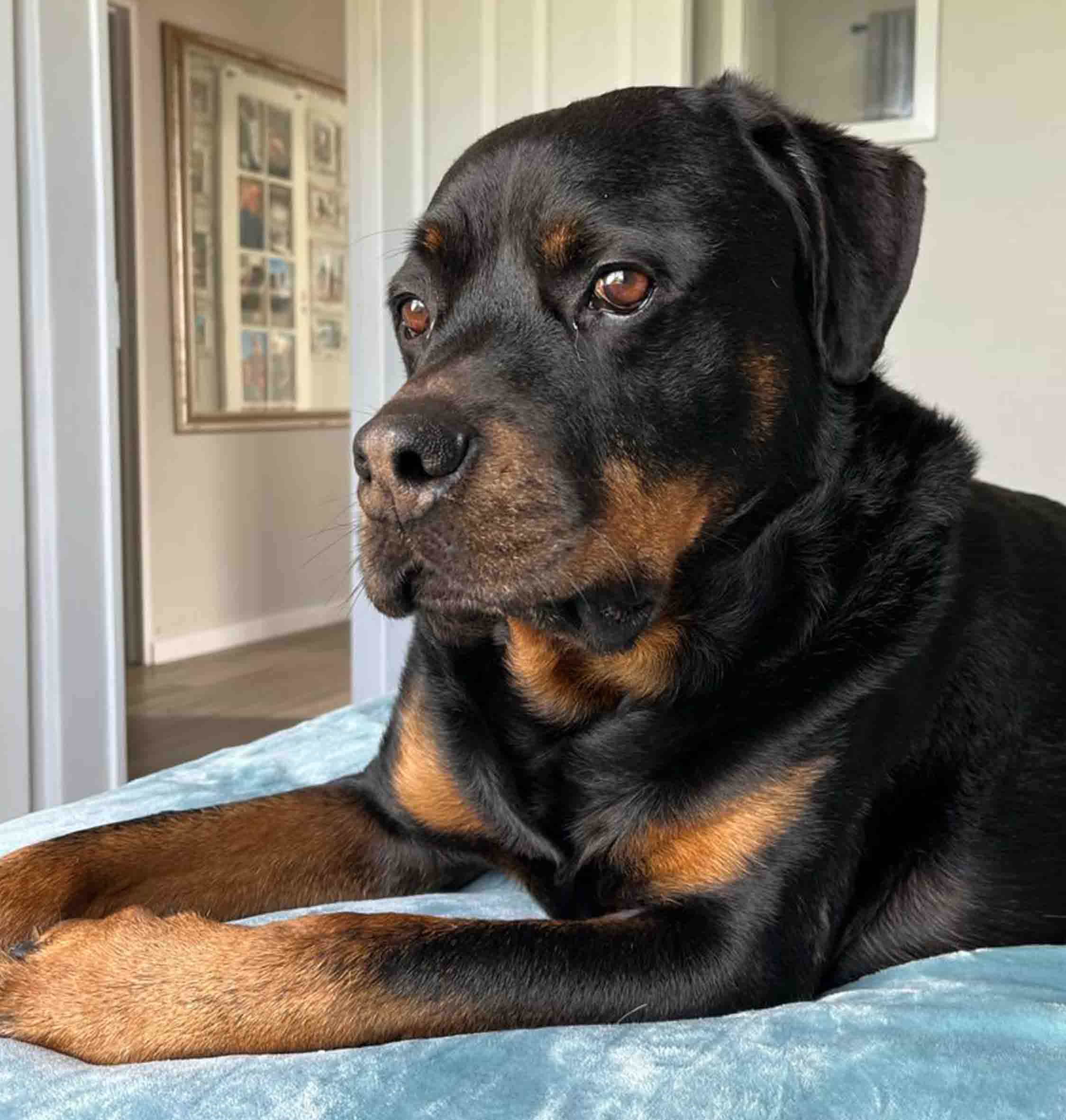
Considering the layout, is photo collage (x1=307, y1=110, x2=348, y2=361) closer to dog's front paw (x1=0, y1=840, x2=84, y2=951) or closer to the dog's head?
the dog's head

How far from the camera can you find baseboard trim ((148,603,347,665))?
6496 mm

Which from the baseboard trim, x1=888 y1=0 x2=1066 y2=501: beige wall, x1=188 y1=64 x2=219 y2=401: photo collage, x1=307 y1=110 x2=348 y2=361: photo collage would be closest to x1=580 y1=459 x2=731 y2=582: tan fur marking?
x1=888 y1=0 x2=1066 y2=501: beige wall

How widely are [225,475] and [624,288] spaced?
5.80 m

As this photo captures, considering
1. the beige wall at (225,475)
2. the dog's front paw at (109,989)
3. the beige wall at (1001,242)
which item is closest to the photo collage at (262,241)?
the beige wall at (225,475)

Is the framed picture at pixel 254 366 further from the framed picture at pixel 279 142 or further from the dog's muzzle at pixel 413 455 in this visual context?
the dog's muzzle at pixel 413 455

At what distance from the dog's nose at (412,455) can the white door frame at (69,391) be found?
1819 millimetres

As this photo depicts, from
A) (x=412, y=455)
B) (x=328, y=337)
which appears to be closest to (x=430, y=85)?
(x=412, y=455)

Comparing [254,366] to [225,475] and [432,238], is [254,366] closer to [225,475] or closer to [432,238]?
[225,475]

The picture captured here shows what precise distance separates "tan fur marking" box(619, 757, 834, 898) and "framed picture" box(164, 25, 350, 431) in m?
5.62

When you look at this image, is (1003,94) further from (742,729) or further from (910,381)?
(742,729)

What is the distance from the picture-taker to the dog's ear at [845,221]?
1.47m

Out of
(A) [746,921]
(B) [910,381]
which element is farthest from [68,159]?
(B) [910,381]

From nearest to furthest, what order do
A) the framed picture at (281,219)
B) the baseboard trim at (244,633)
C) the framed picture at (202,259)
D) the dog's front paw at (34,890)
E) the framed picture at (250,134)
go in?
the dog's front paw at (34,890) → the baseboard trim at (244,633) → the framed picture at (202,259) → the framed picture at (250,134) → the framed picture at (281,219)

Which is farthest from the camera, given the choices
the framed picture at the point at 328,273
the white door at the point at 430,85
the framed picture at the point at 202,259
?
the framed picture at the point at 328,273
